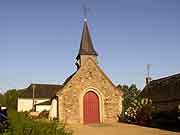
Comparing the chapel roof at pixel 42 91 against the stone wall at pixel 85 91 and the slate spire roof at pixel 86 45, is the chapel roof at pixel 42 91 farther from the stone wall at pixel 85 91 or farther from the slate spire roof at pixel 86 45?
the stone wall at pixel 85 91

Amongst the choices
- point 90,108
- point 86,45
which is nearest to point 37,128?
point 90,108

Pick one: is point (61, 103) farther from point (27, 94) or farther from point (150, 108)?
point (27, 94)

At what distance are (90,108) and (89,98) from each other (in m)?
1.06

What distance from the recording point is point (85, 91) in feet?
99.5

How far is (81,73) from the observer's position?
100 ft

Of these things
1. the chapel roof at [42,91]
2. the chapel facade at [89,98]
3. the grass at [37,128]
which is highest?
the chapel roof at [42,91]

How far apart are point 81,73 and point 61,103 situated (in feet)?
12.5

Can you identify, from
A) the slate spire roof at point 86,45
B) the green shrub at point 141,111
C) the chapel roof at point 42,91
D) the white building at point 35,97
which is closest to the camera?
the green shrub at point 141,111

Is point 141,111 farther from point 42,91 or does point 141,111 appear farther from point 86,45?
Result: point 42,91

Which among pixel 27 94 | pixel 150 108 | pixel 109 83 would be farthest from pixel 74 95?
pixel 27 94

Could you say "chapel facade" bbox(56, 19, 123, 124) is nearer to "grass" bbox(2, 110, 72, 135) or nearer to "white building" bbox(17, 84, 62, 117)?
"grass" bbox(2, 110, 72, 135)

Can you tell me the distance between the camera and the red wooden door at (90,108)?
29.9 meters

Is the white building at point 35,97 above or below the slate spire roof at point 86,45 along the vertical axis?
below

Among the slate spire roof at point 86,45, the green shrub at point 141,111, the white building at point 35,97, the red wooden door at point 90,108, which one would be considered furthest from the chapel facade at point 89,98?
the white building at point 35,97
